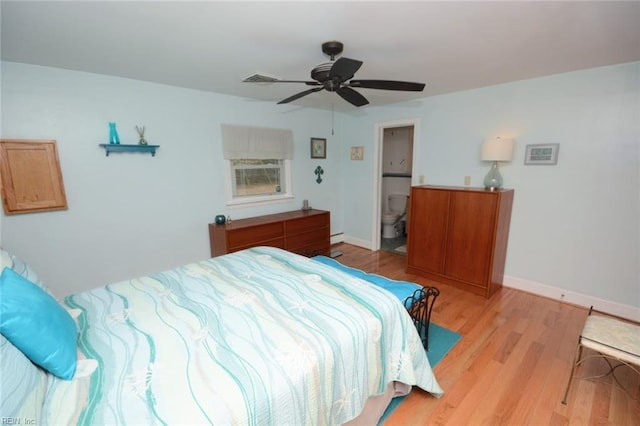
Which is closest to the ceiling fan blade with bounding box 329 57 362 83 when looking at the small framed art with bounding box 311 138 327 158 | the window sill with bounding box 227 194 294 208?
the window sill with bounding box 227 194 294 208

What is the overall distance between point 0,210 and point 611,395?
183 inches

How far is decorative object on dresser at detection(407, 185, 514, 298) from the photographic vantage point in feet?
9.24

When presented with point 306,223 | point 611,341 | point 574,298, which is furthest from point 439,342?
point 306,223

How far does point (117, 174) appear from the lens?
2680mm

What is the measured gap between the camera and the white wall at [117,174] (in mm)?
2293

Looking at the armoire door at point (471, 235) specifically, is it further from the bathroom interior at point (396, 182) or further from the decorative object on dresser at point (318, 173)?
the decorative object on dresser at point (318, 173)

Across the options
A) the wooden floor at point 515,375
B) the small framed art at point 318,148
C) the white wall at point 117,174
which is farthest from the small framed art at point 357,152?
the wooden floor at point 515,375

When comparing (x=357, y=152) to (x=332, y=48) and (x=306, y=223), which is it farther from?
(x=332, y=48)

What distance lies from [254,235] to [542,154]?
3280 millimetres

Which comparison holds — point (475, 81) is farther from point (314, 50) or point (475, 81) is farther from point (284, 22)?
point (284, 22)

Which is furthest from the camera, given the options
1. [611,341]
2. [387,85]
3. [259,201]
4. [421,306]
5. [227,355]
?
[259,201]

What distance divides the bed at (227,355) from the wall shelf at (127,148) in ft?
4.77

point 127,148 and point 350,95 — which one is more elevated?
point 350,95

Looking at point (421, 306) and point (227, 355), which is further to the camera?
point (421, 306)
